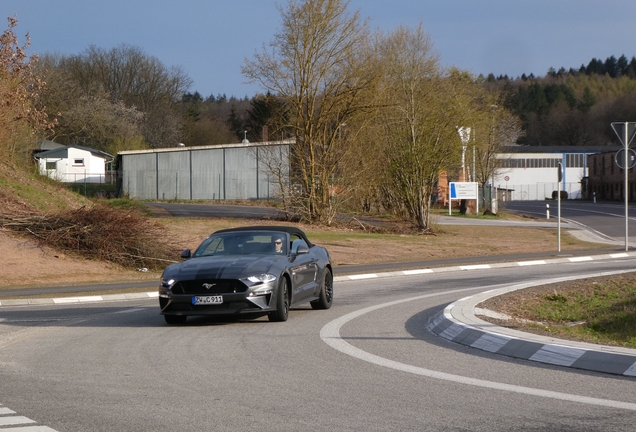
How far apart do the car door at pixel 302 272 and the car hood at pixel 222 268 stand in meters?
0.46

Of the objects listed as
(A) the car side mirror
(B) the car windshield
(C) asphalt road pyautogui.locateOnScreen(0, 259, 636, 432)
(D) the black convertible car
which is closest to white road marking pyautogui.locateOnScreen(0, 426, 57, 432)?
(C) asphalt road pyautogui.locateOnScreen(0, 259, 636, 432)

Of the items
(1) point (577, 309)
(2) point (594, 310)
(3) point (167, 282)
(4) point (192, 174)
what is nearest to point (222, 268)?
(3) point (167, 282)

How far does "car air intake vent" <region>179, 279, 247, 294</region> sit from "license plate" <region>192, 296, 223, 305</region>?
0.09 m

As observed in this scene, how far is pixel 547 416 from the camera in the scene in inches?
251

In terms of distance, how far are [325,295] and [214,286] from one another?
10.1 feet

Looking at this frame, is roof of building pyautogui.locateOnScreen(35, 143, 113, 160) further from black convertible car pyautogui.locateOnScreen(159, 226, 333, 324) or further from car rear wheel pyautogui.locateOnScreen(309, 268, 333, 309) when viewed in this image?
black convertible car pyautogui.locateOnScreen(159, 226, 333, 324)

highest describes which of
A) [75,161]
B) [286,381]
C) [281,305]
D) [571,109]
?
[571,109]

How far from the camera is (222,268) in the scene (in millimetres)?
12625

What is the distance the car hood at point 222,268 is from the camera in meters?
12.5

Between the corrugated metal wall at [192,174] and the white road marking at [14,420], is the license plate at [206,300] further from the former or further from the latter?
the corrugated metal wall at [192,174]

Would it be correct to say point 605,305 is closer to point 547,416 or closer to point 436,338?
point 436,338

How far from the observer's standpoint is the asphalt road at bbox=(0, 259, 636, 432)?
639 cm

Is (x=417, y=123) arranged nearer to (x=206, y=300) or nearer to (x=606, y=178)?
(x=206, y=300)

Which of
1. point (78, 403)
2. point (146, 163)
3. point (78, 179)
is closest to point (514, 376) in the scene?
point (78, 403)
